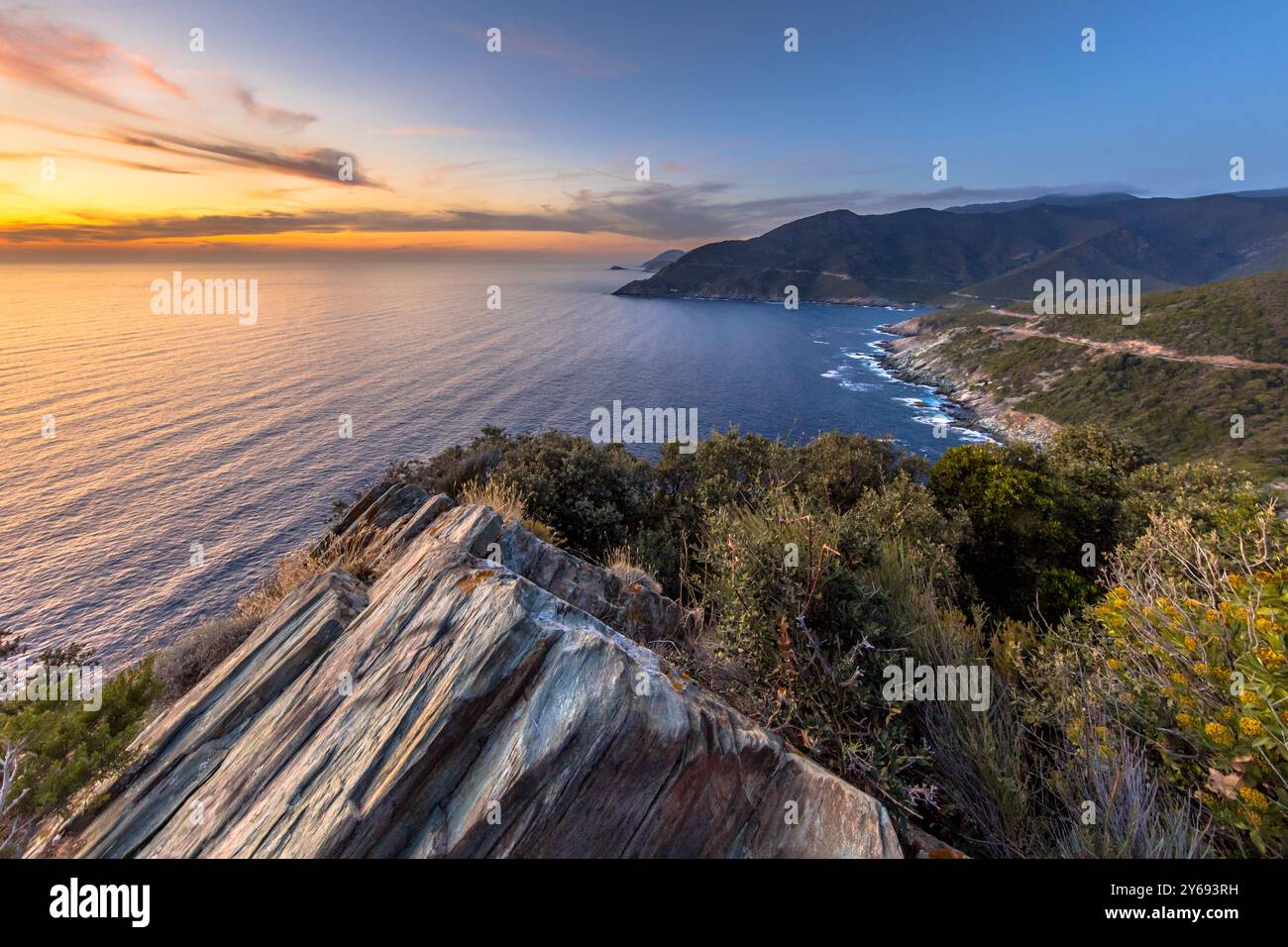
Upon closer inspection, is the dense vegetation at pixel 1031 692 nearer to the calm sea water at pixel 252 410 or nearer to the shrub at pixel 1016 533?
the shrub at pixel 1016 533

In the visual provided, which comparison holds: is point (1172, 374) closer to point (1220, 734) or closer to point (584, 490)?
point (584, 490)

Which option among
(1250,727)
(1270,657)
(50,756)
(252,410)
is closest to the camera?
(1250,727)

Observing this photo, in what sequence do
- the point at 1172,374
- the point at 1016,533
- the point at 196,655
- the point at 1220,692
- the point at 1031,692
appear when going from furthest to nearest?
1. the point at 1172,374
2. the point at 1016,533
3. the point at 196,655
4. the point at 1031,692
5. the point at 1220,692

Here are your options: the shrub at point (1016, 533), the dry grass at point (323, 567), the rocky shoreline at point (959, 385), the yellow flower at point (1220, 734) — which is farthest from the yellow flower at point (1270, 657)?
the rocky shoreline at point (959, 385)

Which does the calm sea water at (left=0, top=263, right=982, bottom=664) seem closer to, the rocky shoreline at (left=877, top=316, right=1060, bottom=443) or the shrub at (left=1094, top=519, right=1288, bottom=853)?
the rocky shoreline at (left=877, top=316, right=1060, bottom=443)

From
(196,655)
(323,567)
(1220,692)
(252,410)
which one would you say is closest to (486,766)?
(1220,692)

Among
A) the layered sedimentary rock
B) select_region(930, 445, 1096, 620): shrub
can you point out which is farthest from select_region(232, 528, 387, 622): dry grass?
select_region(930, 445, 1096, 620): shrub
